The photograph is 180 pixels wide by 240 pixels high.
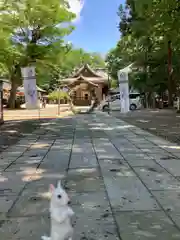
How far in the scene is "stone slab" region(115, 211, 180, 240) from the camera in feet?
11.2

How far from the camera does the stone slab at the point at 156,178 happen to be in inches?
205

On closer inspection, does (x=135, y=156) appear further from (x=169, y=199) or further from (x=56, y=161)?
(x=169, y=199)

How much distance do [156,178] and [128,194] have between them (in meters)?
1.07

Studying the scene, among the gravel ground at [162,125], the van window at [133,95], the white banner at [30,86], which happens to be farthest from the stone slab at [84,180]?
the van window at [133,95]

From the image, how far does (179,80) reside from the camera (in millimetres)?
29062

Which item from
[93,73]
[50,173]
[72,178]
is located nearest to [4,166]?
[50,173]

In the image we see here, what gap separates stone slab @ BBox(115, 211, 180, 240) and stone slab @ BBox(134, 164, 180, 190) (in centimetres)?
119

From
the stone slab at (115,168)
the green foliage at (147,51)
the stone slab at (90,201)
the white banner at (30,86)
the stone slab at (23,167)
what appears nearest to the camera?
the stone slab at (90,201)

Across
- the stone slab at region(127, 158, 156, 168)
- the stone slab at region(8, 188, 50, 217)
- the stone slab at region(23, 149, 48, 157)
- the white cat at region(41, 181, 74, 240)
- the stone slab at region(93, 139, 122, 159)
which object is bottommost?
the stone slab at region(8, 188, 50, 217)

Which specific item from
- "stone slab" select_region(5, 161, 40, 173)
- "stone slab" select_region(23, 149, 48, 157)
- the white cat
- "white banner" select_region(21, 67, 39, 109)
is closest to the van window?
"white banner" select_region(21, 67, 39, 109)

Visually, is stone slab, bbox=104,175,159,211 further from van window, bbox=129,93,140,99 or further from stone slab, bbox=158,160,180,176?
van window, bbox=129,93,140,99

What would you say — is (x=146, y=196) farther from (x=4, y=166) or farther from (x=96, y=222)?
(x=4, y=166)

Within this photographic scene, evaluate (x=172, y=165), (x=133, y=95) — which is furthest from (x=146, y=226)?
(x=133, y=95)

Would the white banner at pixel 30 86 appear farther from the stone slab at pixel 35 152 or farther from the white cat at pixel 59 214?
the white cat at pixel 59 214
